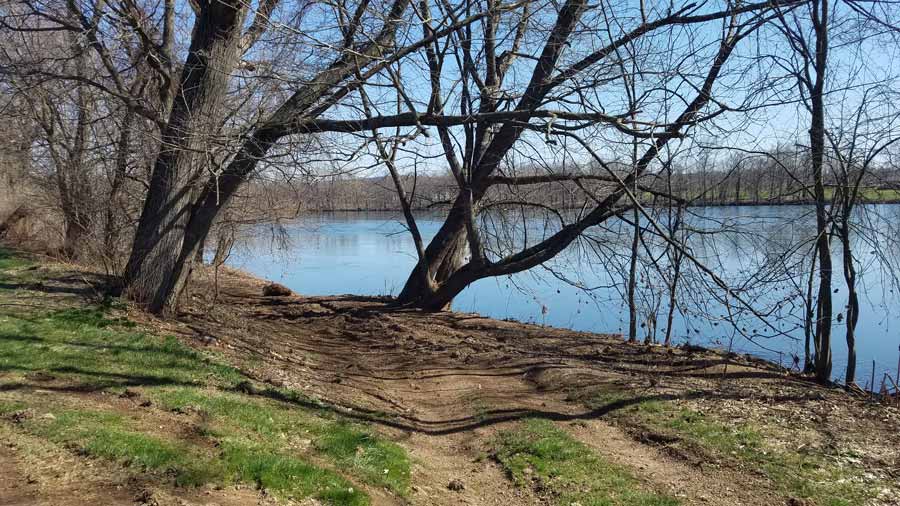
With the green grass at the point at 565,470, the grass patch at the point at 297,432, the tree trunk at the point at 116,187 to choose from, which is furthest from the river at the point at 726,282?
the tree trunk at the point at 116,187

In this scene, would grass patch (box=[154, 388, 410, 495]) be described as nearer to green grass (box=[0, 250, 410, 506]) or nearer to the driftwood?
green grass (box=[0, 250, 410, 506])

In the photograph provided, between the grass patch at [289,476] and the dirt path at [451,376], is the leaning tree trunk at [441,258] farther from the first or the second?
the grass patch at [289,476]

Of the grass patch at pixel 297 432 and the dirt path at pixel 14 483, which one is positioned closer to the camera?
the dirt path at pixel 14 483

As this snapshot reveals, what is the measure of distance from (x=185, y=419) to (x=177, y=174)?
5.19 m

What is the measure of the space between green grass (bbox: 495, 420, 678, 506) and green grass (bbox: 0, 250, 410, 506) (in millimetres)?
1047

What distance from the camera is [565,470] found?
5.67 meters

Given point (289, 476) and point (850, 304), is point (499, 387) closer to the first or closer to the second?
point (289, 476)

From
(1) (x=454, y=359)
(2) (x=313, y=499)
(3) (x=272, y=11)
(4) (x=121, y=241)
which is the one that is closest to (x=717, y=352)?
(1) (x=454, y=359)

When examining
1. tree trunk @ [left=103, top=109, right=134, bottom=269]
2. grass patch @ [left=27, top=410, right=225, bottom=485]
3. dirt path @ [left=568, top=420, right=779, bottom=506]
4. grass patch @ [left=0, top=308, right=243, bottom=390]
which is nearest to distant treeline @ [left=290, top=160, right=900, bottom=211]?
grass patch @ [left=0, top=308, right=243, bottom=390]

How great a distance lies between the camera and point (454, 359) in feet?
32.1

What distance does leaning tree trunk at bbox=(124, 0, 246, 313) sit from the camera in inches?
383

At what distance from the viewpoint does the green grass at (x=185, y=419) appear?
4.59 meters

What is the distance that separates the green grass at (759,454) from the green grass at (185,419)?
106 inches

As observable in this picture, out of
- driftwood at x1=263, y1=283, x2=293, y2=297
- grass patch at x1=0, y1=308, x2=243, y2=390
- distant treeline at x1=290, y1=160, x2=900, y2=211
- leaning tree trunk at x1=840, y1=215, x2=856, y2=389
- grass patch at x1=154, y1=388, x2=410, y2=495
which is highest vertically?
distant treeline at x1=290, y1=160, x2=900, y2=211
